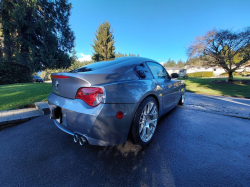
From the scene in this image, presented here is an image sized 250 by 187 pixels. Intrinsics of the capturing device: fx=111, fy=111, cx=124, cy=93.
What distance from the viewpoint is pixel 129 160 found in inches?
60.8

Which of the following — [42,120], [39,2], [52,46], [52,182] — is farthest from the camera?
[52,46]

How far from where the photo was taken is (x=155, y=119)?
2170 mm

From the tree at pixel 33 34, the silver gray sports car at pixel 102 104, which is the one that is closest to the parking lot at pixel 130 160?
the silver gray sports car at pixel 102 104

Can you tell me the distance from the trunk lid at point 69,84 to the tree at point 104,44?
90.2 feet

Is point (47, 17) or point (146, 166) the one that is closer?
point (146, 166)

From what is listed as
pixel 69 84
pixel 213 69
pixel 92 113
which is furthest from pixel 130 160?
pixel 213 69

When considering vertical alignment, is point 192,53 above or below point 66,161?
above

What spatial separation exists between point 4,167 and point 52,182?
78 centimetres

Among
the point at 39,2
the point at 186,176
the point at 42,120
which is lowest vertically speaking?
the point at 186,176

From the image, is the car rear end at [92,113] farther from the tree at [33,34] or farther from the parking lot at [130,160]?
the tree at [33,34]

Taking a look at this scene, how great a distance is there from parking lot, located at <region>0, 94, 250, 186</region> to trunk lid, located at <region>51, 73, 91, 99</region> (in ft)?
2.97

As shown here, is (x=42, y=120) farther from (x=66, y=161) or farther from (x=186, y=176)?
(x=186, y=176)

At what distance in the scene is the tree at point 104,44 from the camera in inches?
1094

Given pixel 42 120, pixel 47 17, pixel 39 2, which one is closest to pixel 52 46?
pixel 47 17
